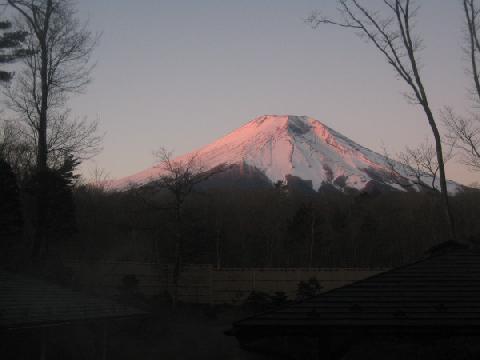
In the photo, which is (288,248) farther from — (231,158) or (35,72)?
(231,158)

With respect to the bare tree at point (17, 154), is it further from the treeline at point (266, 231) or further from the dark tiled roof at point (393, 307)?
the dark tiled roof at point (393, 307)

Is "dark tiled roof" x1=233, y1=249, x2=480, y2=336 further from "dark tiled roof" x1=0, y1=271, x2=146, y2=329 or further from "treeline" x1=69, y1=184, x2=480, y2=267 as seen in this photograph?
"treeline" x1=69, y1=184, x2=480, y2=267

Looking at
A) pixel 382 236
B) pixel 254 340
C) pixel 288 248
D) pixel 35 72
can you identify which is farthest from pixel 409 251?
pixel 254 340

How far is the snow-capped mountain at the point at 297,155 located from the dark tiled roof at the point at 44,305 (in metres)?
49.3

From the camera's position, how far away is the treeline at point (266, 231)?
29.1 metres

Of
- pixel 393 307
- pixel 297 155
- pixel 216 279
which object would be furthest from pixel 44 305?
pixel 297 155

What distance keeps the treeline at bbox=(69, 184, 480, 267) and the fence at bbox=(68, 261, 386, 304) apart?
6.52 feet

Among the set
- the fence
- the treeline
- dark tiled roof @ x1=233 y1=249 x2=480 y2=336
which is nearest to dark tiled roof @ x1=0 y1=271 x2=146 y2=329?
dark tiled roof @ x1=233 y1=249 x2=480 y2=336

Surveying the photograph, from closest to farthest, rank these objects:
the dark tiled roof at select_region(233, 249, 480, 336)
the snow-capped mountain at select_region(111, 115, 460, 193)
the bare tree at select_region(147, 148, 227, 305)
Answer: the dark tiled roof at select_region(233, 249, 480, 336) → the bare tree at select_region(147, 148, 227, 305) → the snow-capped mountain at select_region(111, 115, 460, 193)

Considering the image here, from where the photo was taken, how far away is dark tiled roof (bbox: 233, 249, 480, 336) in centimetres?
614

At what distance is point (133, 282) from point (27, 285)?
31.3 ft

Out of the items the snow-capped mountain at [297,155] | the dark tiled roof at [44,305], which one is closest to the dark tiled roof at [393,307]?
the dark tiled roof at [44,305]

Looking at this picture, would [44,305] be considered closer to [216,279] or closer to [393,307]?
[393,307]

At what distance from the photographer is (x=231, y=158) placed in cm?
Answer: 7219
